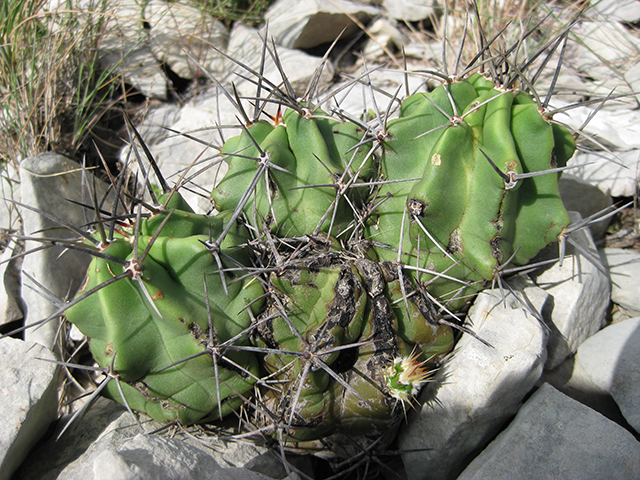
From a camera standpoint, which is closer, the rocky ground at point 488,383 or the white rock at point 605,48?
the rocky ground at point 488,383

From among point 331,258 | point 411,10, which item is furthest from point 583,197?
point 411,10

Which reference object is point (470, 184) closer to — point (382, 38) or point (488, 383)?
point (488, 383)

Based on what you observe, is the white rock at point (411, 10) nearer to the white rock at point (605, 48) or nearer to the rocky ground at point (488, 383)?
the white rock at point (605, 48)

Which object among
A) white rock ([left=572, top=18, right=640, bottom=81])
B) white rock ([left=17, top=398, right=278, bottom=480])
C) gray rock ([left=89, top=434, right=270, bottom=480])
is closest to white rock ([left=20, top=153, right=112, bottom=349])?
white rock ([left=17, top=398, right=278, bottom=480])

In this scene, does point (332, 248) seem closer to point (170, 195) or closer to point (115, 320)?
point (170, 195)

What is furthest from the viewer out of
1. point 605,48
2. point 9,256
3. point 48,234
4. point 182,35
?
point 182,35

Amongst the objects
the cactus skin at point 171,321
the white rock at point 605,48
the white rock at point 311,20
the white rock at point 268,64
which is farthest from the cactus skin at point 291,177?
the white rock at point 605,48
